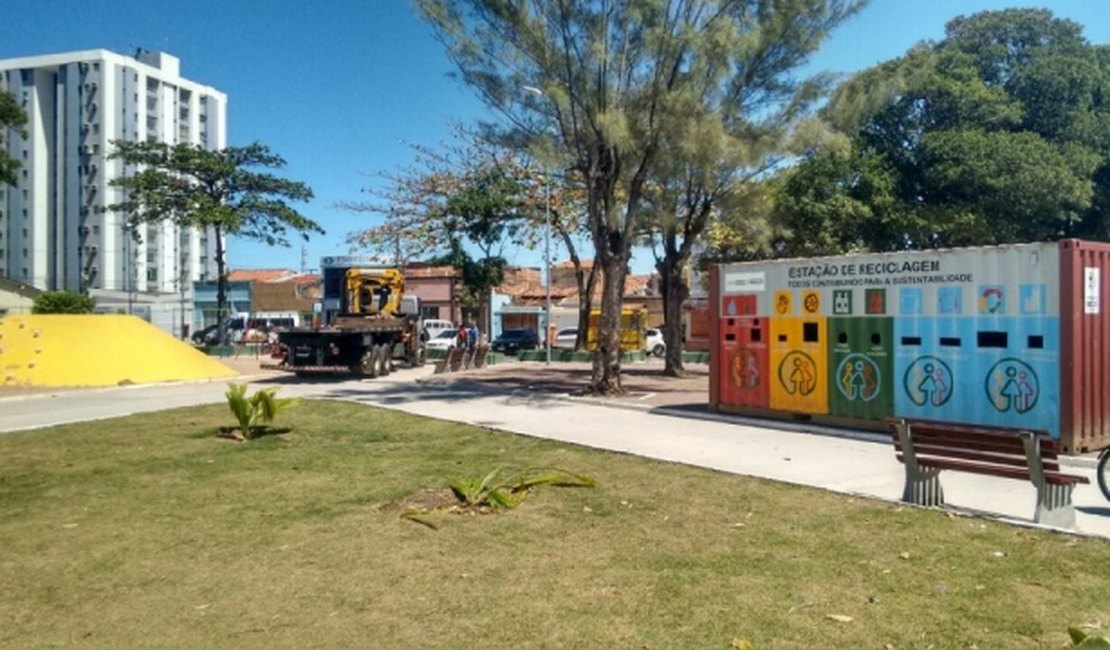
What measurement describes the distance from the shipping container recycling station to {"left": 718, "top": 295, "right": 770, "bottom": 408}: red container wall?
20 millimetres

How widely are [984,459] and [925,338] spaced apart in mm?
5016

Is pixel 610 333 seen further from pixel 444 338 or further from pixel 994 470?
pixel 444 338

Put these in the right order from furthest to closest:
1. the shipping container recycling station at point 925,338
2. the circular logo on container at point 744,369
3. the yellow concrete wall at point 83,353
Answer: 1. the yellow concrete wall at point 83,353
2. the circular logo on container at point 744,369
3. the shipping container recycling station at point 925,338

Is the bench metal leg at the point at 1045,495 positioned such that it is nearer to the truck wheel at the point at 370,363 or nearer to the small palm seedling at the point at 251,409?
the small palm seedling at the point at 251,409

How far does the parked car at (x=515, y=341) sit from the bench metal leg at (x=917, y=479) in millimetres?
35911

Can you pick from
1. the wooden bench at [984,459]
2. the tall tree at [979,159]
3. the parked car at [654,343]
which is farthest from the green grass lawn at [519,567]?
the parked car at [654,343]

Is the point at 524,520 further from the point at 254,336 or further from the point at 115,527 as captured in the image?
the point at 254,336

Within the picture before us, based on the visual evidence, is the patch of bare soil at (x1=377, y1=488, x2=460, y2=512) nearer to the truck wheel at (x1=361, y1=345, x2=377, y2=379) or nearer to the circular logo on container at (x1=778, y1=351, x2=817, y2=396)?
the circular logo on container at (x1=778, y1=351, x2=817, y2=396)

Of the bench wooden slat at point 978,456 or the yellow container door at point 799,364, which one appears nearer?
the bench wooden slat at point 978,456

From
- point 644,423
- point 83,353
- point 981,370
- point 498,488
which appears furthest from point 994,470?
point 83,353

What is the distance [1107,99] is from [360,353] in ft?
81.7

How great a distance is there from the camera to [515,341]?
45.0m

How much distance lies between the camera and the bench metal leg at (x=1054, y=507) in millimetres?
7172

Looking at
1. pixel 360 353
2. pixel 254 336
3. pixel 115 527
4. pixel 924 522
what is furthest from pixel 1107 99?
pixel 254 336
